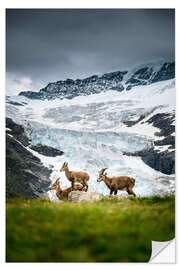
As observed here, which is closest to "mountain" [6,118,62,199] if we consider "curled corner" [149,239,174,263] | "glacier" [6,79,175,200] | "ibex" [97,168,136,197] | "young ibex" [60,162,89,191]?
"glacier" [6,79,175,200]

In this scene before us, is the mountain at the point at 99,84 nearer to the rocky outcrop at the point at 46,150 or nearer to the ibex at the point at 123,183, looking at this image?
the rocky outcrop at the point at 46,150

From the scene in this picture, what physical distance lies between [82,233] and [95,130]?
4.20m

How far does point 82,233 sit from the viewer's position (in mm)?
3475

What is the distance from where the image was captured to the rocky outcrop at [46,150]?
23.8ft

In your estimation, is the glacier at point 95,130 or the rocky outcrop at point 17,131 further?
the glacier at point 95,130

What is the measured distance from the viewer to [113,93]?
758 cm

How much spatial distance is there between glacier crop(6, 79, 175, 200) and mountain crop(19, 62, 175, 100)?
15cm

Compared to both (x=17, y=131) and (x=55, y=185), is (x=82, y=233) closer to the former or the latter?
(x=55, y=185)

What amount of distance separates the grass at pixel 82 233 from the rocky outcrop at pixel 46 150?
288 centimetres

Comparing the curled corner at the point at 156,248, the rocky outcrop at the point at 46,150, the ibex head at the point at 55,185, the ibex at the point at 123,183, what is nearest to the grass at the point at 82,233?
the curled corner at the point at 156,248

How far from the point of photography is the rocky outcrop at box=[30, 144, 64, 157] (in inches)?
286

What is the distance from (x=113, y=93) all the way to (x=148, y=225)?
431 centimetres
